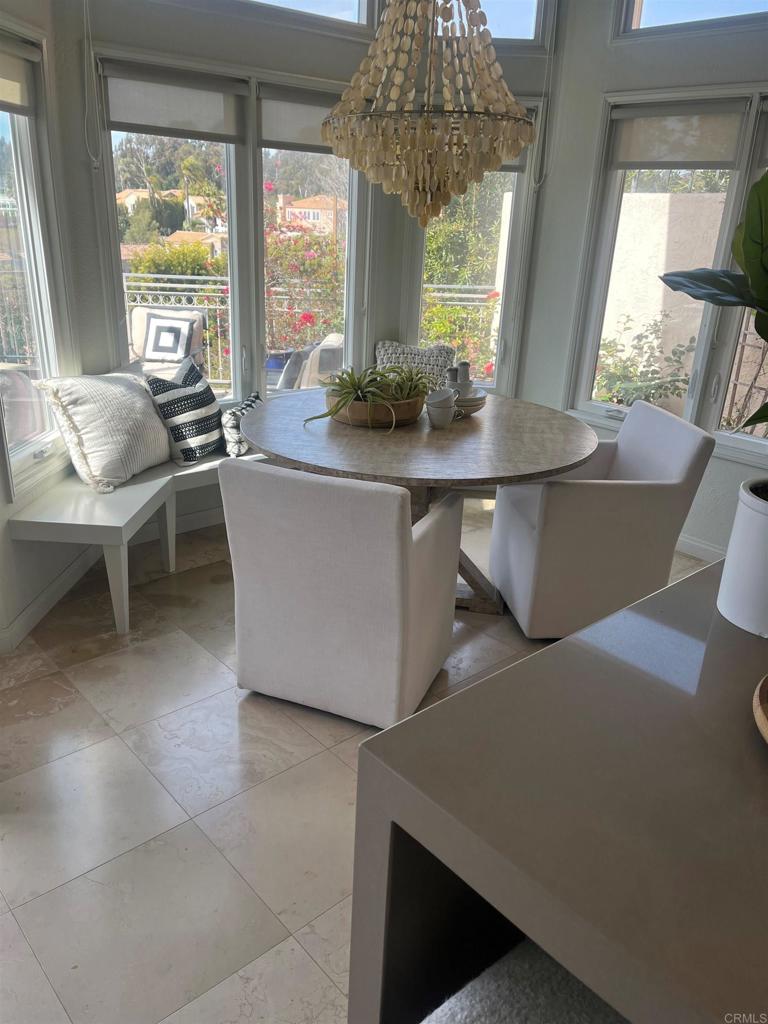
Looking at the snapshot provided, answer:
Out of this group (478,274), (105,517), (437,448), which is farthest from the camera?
(478,274)

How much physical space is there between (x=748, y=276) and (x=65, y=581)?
3.00 m

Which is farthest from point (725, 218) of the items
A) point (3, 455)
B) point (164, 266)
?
point (3, 455)

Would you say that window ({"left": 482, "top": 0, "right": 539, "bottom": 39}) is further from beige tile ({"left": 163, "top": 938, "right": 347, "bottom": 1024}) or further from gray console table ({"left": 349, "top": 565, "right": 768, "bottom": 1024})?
beige tile ({"left": 163, "top": 938, "right": 347, "bottom": 1024})

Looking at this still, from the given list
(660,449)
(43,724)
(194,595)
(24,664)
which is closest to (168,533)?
(194,595)

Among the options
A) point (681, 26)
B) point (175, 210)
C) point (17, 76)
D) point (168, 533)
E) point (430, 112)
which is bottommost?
point (168, 533)

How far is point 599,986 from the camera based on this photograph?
0.61 meters

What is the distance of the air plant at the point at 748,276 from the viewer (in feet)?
3.14

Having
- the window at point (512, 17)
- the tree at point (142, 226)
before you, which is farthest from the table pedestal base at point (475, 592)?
the window at point (512, 17)

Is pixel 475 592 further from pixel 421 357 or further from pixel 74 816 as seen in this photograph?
pixel 74 816

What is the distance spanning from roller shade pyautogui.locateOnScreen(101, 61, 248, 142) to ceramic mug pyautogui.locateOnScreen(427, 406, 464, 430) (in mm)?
1877

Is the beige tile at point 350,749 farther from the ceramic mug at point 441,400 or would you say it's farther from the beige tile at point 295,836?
the ceramic mug at point 441,400

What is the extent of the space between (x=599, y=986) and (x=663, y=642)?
546 millimetres

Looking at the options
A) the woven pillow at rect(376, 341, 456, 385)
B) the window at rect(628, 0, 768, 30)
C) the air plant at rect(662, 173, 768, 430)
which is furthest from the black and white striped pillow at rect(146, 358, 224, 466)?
the window at rect(628, 0, 768, 30)

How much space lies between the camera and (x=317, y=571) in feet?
7.22
